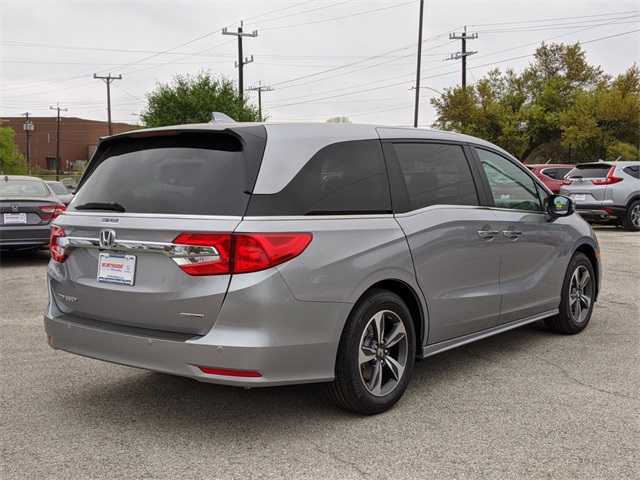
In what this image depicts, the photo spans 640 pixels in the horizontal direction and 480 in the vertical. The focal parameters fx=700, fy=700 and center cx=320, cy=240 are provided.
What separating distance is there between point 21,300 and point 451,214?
556cm

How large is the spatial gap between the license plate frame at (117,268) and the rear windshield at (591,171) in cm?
1500

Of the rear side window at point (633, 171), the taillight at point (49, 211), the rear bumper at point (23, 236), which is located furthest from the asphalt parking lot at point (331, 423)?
the rear side window at point (633, 171)

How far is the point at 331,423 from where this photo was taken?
3.99m

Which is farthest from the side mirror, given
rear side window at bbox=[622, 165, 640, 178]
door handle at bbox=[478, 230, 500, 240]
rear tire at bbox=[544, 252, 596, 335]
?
rear side window at bbox=[622, 165, 640, 178]

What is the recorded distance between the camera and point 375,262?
4004 millimetres

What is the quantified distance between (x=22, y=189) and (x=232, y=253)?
960 centimetres

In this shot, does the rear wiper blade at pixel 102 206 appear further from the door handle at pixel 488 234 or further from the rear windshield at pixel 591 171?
the rear windshield at pixel 591 171

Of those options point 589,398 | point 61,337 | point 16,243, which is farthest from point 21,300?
point 589,398

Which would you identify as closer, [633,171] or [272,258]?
[272,258]

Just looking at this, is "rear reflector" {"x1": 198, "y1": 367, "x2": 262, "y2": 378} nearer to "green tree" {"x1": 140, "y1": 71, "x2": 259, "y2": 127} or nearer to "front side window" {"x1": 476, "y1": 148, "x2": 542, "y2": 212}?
"front side window" {"x1": 476, "y1": 148, "x2": 542, "y2": 212}

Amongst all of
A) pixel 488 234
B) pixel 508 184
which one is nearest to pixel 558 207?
pixel 508 184

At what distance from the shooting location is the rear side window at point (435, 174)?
454cm

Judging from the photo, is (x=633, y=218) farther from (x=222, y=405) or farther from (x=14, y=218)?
(x=222, y=405)

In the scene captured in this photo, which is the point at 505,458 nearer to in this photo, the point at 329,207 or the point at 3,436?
the point at 329,207
